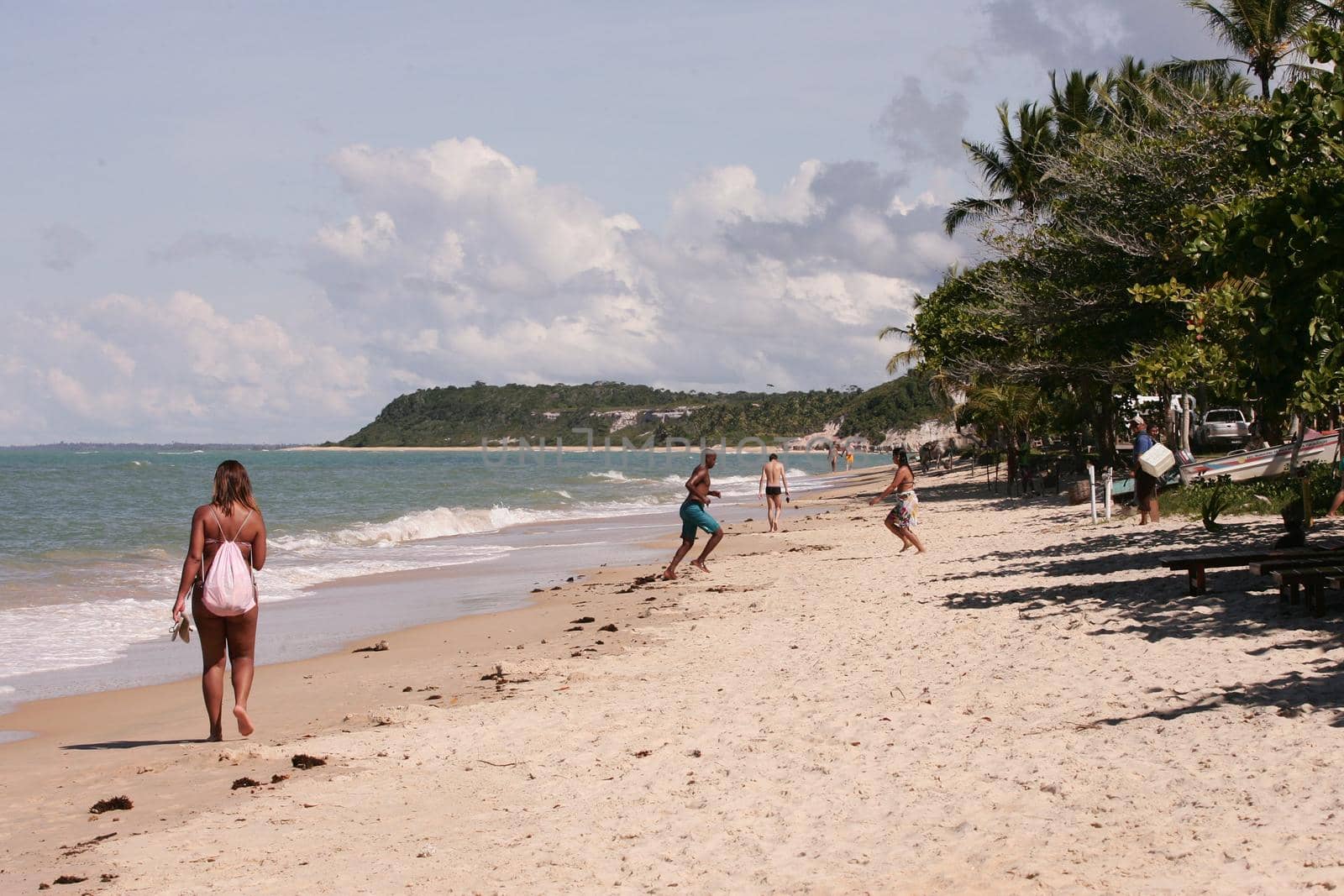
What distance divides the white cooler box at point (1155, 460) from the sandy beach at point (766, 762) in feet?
18.1

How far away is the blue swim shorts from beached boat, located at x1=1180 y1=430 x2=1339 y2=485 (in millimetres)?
9159

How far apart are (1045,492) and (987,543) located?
12.6 meters

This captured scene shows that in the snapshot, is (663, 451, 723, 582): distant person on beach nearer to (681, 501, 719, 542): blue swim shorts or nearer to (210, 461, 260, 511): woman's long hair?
(681, 501, 719, 542): blue swim shorts

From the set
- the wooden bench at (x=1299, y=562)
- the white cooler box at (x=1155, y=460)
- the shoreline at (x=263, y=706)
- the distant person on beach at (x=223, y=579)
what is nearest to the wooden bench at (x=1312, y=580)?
the wooden bench at (x=1299, y=562)

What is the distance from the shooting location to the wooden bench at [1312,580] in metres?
7.97

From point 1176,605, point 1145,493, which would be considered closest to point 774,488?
point 1145,493

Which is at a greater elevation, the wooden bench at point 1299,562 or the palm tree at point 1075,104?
the palm tree at point 1075,104

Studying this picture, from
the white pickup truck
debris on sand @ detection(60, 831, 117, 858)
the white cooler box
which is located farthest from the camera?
the white pickup truck

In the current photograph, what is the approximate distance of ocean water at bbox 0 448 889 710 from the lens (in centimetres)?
1341

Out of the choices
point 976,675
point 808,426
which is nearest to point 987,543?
point 976,675

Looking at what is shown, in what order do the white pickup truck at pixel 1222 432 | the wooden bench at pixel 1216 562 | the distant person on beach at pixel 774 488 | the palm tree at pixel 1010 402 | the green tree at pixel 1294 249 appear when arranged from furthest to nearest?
the palm tree at pixel 1010 402 → the white pickup truck at pixel 1222 432 → the distant person on beach at pixel 774 488 → the wooden bench at pixel 1216 562 → the green tree at pixel 1294 249

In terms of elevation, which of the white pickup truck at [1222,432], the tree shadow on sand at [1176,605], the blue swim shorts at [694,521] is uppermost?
the white pickup truck at [1222,432]

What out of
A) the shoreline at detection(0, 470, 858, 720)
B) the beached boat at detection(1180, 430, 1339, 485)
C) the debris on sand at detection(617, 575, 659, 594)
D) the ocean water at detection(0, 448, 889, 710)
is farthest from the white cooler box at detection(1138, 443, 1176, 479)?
the ocean water at detection(0, 448, 889, 710)

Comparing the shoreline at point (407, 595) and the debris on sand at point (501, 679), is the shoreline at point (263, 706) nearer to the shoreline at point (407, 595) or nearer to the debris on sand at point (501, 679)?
the debris on sand at point (501, 679)
